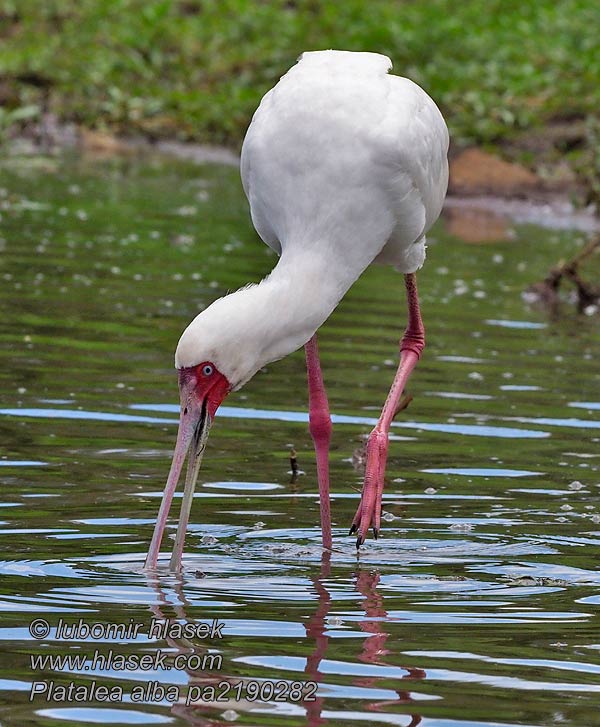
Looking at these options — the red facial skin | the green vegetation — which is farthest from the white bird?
the green vegetation

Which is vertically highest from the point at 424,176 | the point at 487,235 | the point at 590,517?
the point at 424,176

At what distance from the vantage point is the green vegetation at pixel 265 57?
72.1ft

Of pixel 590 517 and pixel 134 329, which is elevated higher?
pixel 590 517

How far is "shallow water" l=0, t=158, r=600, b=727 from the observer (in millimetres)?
4828

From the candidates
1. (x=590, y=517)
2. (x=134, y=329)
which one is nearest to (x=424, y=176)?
(x=590, y=517)

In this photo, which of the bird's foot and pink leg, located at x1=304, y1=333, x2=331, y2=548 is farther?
pink leg, located at x1=304, y1=333, x2=331, y2=548

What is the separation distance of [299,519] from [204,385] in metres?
1.26

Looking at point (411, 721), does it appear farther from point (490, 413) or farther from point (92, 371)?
point (92, 371)

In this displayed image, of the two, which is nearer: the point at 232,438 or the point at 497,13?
the point at 232,438

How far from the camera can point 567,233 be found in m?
17.7

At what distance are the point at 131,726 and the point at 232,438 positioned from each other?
4.03 meters

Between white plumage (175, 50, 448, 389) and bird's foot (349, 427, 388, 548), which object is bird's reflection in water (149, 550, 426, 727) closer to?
bird's foot (349, 427, 388, 548)

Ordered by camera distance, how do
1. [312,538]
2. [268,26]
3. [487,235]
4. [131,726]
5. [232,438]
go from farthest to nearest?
[268,26]
[487,235]
[232,438]
[312,538]
[131,726]

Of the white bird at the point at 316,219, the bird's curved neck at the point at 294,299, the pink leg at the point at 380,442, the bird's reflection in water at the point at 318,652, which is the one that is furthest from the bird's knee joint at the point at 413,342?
the bird's reflection in water at the point at 318,652
